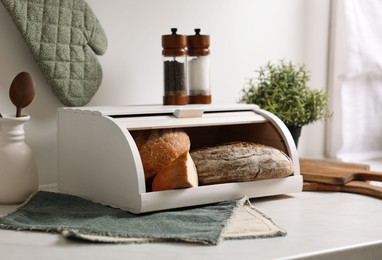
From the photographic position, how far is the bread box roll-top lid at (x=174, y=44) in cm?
143

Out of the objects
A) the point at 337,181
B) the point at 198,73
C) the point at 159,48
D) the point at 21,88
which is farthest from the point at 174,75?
the point at 337,181

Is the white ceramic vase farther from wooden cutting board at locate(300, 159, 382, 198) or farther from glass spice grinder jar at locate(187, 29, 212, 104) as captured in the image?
wooden cutting board at locate(300, 159, 382, 198)

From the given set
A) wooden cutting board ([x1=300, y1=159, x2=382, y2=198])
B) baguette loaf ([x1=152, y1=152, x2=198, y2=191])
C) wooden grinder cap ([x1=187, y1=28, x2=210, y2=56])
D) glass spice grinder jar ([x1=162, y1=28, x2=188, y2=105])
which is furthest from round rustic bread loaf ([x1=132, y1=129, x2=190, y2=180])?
wooden cutting board ([x1=300, y1=159, x2=382, y2=198])

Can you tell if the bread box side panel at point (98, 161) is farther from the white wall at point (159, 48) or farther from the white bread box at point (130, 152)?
the white wall at point (159, 48)

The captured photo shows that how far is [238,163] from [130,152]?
9.7 inches

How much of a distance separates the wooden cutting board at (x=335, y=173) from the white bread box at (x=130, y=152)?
0.42 feet

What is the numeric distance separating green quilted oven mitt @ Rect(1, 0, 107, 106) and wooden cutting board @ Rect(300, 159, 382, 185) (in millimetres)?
561

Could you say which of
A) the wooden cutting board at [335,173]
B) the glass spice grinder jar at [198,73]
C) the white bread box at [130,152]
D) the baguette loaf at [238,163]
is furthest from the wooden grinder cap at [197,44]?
the wooden cutting board at [335,173]

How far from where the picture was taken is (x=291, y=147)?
1.40 meters

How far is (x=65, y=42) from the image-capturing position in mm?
1463

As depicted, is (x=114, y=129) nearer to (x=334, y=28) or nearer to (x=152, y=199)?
(x=152, y=199)

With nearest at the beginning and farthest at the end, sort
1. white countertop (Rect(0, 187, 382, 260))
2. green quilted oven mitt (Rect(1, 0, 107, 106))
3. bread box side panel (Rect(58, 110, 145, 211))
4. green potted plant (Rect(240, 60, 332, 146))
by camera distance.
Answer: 1. white countertop (Rect(0, 187, 382, 260))
2. bread box side panel (Rect(58, 110, 145, 211))
3. green quilted oven mitt (Rect(1, 0, 107, 106))
4. green potted plant (Rect(240, 60, 332, 146))

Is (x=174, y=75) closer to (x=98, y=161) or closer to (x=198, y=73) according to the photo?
(x=198, y=73)

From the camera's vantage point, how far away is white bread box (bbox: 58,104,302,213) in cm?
120
